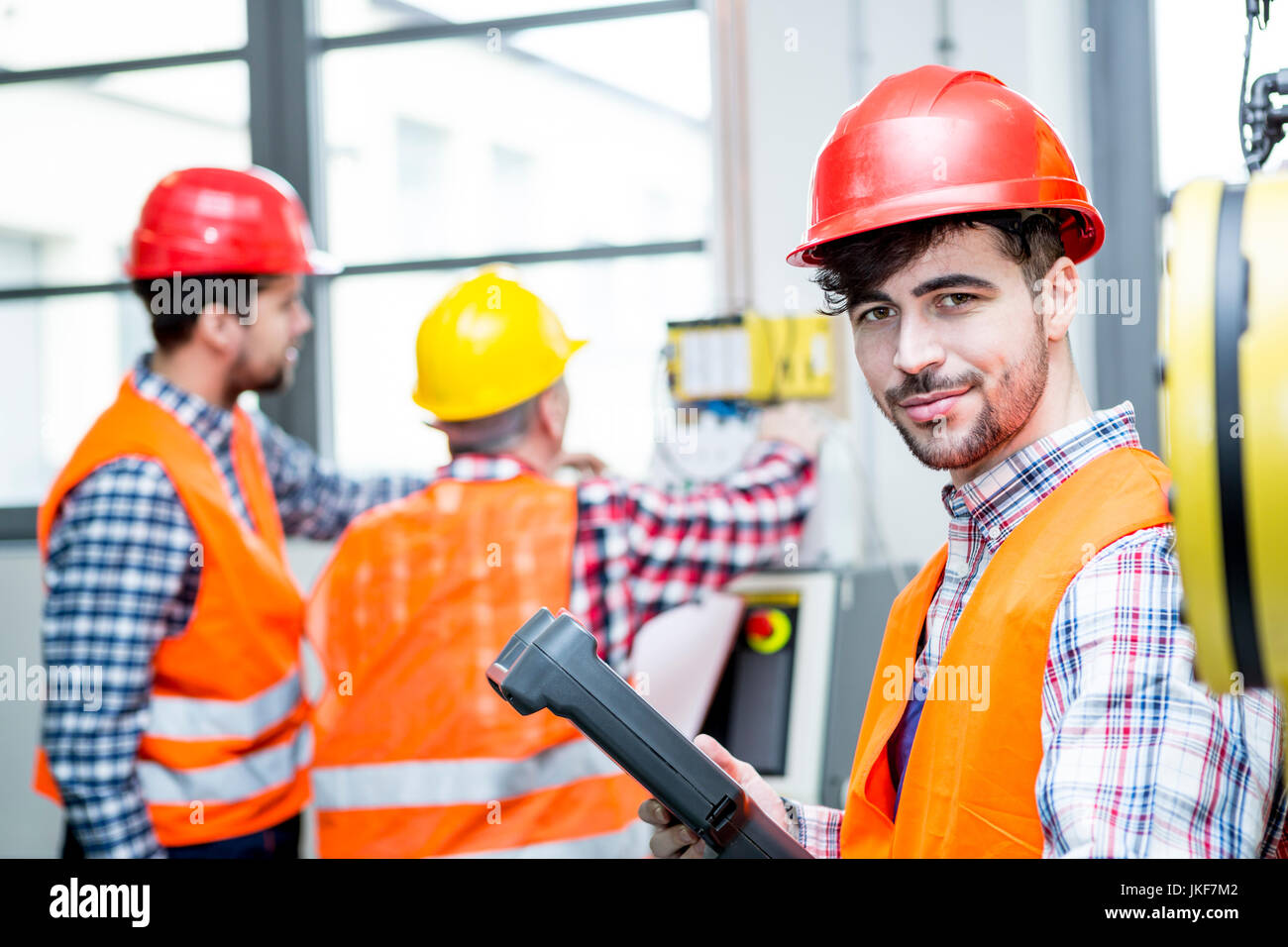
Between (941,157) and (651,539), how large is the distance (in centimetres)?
87

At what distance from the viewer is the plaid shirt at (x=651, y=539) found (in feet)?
5.27

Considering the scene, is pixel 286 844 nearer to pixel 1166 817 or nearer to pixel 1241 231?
pixel 1166 817

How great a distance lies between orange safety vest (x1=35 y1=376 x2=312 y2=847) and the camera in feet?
5.39

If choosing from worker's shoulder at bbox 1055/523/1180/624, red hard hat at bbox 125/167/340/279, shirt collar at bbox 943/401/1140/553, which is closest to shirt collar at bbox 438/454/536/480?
red hard hat at bbox 125/167/340/279

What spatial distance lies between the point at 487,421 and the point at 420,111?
4.88 feet

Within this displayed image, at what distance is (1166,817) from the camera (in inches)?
27.5

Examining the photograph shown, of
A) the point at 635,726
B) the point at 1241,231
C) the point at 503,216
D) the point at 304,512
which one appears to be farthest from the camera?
the point at 503,216

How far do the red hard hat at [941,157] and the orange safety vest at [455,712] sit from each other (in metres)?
0.79

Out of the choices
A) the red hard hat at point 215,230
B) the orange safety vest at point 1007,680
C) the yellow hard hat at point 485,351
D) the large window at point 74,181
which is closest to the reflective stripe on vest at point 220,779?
the yellow hard hat at point 485,351

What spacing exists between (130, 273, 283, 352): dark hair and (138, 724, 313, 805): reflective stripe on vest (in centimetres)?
66

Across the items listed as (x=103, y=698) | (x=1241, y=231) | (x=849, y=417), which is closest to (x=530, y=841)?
(x=103, y=698)

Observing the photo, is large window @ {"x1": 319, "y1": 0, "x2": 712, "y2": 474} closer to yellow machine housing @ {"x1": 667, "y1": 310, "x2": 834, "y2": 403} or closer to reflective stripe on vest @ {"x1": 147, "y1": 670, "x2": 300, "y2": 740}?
yellow machine housing @ {"x1": 667, "y1": 310, "x2": 834, "y2": 403}

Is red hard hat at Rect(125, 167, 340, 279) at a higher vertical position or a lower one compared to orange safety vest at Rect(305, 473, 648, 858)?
higher

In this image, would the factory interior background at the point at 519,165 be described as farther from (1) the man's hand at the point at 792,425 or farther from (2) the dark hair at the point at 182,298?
(2) the dark hair at the point at 182,298
